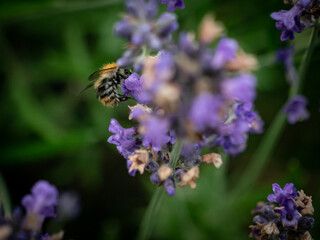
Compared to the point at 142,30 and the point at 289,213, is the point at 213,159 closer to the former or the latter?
the point at 289,213

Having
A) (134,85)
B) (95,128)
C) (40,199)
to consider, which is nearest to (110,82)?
(134,85)

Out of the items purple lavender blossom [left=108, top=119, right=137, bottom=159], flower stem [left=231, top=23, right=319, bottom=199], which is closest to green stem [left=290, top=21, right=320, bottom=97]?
flower stem [left=231, top=23, right=319, bottom=199]

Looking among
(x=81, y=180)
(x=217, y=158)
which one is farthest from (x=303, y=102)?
(x=81, y=180)

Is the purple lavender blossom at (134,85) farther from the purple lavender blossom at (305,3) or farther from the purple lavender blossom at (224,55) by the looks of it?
the purple lavender blossom at (305,3)

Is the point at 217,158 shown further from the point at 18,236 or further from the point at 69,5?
the point at 69,5

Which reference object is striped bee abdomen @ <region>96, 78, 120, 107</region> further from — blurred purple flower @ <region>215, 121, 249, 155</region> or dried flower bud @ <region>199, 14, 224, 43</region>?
dried flower bud @ <region>199, 14, 224, 43</region>
